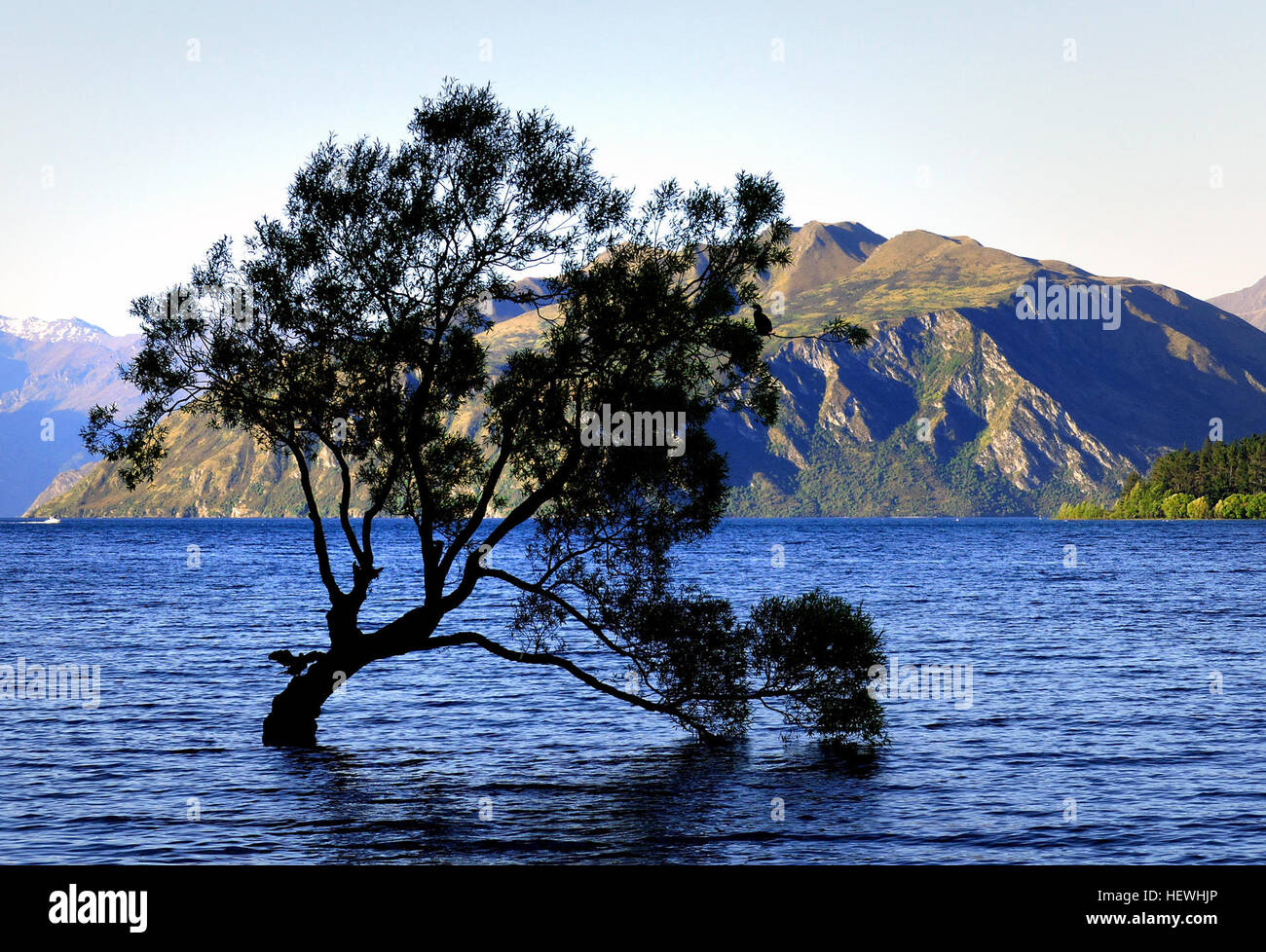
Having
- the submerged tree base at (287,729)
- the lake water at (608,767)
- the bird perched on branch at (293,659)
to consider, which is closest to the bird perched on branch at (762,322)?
the lake water at (608,767)

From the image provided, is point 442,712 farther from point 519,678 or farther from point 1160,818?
point 1160,818

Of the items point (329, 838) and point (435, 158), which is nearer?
point (329, 838)

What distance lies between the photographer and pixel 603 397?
32.7m

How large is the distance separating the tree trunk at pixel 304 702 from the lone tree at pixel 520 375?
31 centimetres

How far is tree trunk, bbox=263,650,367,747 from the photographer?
117 ft

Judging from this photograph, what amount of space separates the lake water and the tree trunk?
1091 mm

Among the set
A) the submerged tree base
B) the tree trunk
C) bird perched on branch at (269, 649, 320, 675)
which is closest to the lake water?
the submerged tree base

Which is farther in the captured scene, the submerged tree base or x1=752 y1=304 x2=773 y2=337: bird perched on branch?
the submerged tree base

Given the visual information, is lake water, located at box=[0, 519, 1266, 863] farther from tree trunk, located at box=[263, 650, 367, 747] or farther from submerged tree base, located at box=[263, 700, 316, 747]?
tree trunk, located at box=[263, 650, 367, 747]

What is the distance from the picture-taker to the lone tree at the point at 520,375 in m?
32.8

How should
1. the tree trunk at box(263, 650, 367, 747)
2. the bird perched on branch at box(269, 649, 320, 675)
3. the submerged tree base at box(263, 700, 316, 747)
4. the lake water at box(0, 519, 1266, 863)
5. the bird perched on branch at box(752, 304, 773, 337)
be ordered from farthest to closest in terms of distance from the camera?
the submerged tree base at box(263, 700, 316, 747), the tree trunk at box(263, 650, 367, 747), the bird perched on branch at box(269, 649, 320, 675), the bird perched on branch at box(752, 304, 773, 337), the lake water at box(0, 519, 1266, 863)

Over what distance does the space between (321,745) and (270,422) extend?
1281 cm
